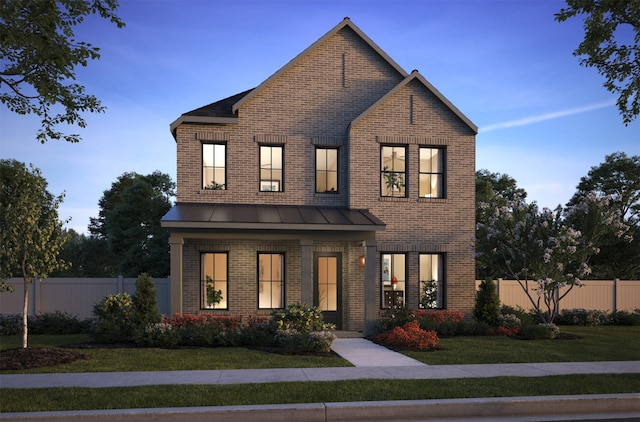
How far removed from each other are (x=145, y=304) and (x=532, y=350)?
10.5m

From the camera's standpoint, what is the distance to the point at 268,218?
16344 millimetres

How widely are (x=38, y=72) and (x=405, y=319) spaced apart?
1185 centimetres

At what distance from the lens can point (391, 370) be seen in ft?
36.0

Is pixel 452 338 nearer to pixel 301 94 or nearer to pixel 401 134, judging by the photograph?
pixel 401 134

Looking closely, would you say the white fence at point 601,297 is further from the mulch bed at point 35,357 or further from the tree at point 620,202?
the mulch bed at point 35,357

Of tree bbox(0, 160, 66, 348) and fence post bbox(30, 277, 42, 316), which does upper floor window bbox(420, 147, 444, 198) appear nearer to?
tree bbox(0, 160, 66, 348)

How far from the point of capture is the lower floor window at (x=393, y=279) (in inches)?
720

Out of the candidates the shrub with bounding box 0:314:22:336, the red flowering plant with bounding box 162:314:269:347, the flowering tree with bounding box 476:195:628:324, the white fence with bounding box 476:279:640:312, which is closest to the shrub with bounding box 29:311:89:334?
the shrub with bounding box 0:314:22:336

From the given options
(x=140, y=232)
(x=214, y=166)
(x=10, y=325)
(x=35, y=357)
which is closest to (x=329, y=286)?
(x=214, y=166)

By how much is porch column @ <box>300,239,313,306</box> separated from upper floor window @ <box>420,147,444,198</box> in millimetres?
4928

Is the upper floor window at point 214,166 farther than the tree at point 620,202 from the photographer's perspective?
No

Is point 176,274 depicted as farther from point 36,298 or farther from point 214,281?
point 36,298

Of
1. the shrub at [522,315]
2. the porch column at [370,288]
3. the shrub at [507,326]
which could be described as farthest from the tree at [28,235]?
the shrub at [522,315]

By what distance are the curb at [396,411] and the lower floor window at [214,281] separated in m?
10.2
